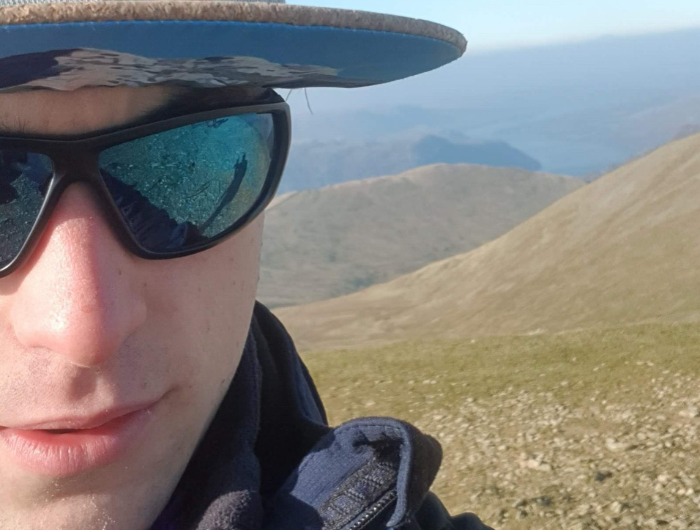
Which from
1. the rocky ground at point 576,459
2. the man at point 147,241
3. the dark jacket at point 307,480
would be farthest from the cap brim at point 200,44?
the rocky ground at point 576,459

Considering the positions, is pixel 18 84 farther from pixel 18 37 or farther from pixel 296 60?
pixel 296 60

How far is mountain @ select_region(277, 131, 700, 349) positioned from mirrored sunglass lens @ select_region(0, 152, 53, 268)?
19.9m

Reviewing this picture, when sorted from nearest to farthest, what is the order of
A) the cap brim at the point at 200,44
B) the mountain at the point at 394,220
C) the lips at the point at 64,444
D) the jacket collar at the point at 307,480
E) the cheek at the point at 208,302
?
the cap brim at the point at 200,44 < the lips at the point at 64,444 < the cheek at the point at 208,302 < the jacket collar at the point at 307,480 < the mountain at the point at 394,220

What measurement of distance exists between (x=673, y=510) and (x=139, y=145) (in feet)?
24.6

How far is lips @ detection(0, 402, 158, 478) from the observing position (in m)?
1.64

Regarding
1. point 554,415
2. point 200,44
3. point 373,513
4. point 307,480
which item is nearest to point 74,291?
point 200,44

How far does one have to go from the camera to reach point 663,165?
42.1m

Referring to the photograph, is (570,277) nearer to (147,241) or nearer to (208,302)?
(208,302)

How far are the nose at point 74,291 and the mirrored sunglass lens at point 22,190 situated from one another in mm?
40

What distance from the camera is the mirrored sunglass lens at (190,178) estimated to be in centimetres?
169

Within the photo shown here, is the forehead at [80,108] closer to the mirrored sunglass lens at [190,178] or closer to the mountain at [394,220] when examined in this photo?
the mirrored sunglass lens at [190,178]

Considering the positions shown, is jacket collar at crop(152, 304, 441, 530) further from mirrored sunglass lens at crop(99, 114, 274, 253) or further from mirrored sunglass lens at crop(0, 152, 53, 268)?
mirrored sunglass lens at crop(0, 152, 53, 268)

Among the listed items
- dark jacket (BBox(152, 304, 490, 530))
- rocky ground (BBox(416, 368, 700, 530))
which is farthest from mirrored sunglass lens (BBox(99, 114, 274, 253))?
rocky ground (BBox(416, 368, 700, 530))

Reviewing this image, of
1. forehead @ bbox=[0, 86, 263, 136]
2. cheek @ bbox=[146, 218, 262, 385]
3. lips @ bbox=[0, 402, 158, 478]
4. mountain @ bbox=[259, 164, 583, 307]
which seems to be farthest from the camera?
mountain @ bbox=[259, 164, 583, 307]
